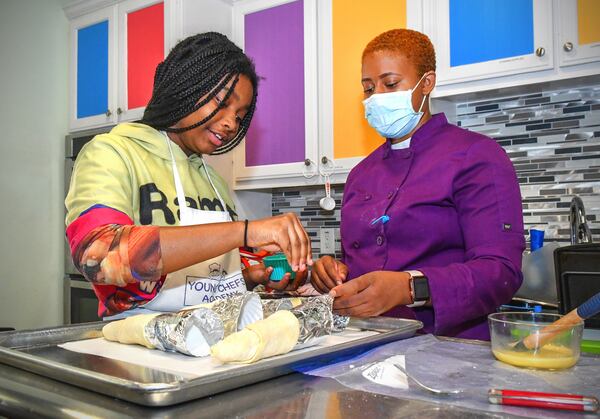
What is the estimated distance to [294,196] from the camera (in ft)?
9.84

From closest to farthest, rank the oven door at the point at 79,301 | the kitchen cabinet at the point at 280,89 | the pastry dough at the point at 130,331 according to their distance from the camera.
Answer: the pastry dough at the point at 130,331, the kitchen cabinet at the point at 280,89, the oven door at the point at 79,301

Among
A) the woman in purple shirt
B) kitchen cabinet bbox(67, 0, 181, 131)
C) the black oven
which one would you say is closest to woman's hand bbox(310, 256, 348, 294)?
the woman in purple shirt

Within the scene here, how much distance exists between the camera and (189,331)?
789 mm

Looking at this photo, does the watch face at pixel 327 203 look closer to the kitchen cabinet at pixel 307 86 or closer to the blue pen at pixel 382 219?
the kitchen cabinet at pixel 307 86

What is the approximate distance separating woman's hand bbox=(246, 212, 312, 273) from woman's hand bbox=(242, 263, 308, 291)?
0.50 metres

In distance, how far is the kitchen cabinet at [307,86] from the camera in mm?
2402

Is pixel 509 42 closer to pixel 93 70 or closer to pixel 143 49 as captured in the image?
pixel 143 49

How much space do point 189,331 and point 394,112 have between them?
0.96 metres

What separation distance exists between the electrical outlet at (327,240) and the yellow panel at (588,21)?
1.44 meters

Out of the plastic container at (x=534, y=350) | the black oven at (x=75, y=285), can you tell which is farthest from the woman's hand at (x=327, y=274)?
the black oven at (x=75, y=285)

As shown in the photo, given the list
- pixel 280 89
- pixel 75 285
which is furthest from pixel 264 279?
pixel 75 285

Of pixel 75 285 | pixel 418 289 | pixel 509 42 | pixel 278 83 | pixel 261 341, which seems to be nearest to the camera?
pixel 261 341

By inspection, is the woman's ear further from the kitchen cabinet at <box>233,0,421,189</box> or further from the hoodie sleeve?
the hoodie sleeve

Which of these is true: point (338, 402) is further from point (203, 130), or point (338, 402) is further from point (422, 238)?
point (203, 130)
